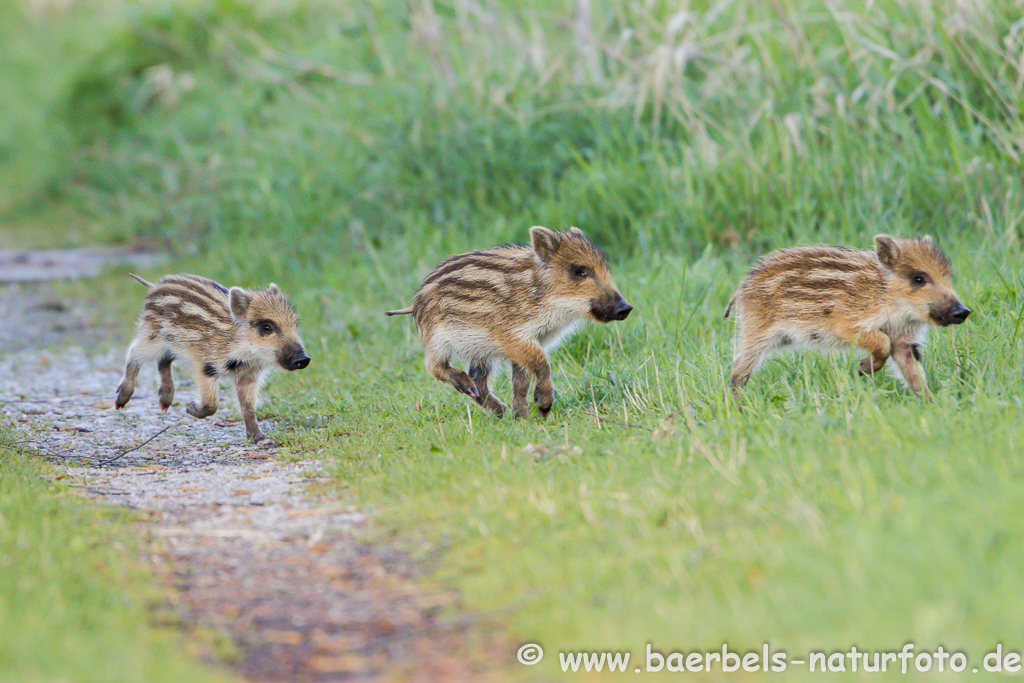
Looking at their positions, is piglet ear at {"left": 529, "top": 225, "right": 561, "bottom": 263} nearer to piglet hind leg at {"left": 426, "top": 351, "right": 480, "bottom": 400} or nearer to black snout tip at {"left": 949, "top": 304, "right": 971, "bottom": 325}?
piglet hind leg at {"left": 426, "top": 351, "right": 480, "bottom": 400}

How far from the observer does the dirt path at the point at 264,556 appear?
12.0ft

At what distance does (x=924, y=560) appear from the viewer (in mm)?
3580

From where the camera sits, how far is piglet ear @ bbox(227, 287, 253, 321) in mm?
7695

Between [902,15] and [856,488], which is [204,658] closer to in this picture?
[856,488]

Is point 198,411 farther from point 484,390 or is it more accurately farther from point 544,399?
point 544,399

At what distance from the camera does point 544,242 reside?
705 centimetres

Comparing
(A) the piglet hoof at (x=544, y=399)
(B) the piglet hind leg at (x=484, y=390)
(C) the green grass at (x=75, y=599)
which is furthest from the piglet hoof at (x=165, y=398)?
(A) the piglet hoof at (x=544, y=399)

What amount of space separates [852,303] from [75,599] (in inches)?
166

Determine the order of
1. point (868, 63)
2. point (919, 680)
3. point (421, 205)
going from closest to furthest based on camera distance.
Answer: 1. point (919, 680)
2. point (868, 63)
3. point (421, 205)

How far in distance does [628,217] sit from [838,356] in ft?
12.0

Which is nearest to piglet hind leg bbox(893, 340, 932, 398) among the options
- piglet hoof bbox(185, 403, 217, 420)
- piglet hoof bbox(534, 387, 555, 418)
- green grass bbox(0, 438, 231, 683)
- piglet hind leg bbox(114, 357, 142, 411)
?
piglet hoof bbox(534, 387, 555, 418)

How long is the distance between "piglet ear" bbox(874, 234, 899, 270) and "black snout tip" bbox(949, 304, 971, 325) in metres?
0.42

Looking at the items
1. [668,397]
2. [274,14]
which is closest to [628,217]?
[668,397]

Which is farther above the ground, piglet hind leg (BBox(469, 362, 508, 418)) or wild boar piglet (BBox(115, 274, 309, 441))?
wild boar piglet (BBox(115, 274, 309, 441))
